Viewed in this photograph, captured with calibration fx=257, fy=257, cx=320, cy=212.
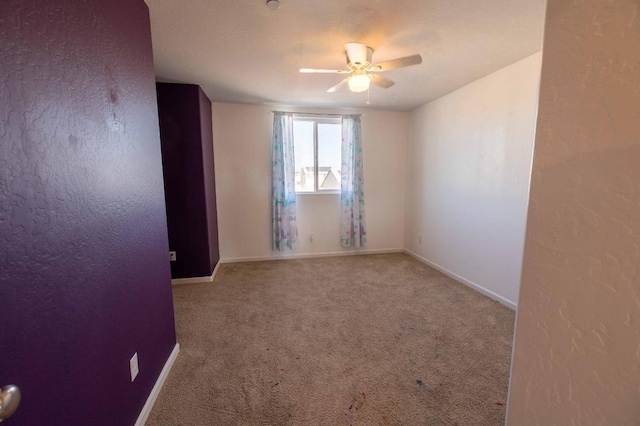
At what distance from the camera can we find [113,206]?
1173mm

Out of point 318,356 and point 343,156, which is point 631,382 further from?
point 343,156

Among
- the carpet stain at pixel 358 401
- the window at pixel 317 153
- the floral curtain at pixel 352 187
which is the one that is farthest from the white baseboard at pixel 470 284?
the carpet stain at pixel 358 401

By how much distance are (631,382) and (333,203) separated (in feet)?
12.5

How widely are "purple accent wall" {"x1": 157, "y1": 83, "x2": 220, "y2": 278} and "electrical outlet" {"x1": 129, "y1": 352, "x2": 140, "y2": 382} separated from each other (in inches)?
76.2

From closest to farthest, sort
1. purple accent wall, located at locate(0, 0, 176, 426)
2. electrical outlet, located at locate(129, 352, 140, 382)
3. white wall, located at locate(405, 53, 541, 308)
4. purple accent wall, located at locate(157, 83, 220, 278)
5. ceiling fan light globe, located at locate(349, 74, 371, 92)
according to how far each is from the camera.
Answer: purple accent wall, located at locate(0, 0, 176, 426) < electrical outlet, located at locate(129, 352, 140, 382) < ceiling fan light globe, located at locate(349, 74, 371, 92) < white wall, located at locate(405, 53, 541, 308) < purple accent wall, located at locate(157, 83, 220, 278)

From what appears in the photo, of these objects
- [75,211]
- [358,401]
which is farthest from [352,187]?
[75,211]

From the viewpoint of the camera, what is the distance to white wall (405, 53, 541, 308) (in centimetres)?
243

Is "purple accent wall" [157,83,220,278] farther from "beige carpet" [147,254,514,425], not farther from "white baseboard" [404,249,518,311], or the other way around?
"white baseboard" [404,249,518,311]

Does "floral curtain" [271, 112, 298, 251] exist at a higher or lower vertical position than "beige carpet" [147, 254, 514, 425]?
higher

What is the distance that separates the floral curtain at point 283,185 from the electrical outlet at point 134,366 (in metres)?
2.68

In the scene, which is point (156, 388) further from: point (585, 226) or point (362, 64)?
point (362, 64)

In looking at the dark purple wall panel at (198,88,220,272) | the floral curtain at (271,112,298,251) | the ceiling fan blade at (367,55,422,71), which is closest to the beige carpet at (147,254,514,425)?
the dark purple wall panel at (198,88,220,272)

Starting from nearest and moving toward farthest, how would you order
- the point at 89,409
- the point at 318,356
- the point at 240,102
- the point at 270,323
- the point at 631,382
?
the point at 631,382, the point at 89,409, the point at 318,356, the point at 270,323, the point at 240,102

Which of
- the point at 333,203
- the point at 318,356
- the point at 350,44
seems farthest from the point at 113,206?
the point at 333,203
